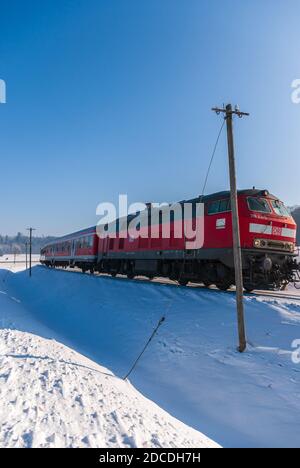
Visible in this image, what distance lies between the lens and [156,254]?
1728cm

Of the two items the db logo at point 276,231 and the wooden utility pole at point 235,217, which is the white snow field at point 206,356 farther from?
the db logo at point 276,231

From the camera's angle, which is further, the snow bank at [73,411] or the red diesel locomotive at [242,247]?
the red diesel locomotive at [242,247]

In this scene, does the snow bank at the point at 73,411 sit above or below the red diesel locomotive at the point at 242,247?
below

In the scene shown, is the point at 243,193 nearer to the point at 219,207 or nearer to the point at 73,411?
the point at 219,207

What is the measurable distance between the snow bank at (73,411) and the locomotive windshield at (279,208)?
28.2ft

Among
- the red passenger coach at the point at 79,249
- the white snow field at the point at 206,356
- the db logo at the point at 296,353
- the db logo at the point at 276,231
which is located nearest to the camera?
the white snow field at the point at 206,356

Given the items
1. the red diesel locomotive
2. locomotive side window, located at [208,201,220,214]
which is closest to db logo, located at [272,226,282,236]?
the red diesel locomotive

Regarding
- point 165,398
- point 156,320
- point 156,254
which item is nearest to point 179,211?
point 156,254

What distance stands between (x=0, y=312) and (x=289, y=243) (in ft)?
42.3

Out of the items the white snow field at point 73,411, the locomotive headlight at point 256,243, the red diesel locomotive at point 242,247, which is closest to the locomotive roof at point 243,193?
the red diesel locomotive at point 242,247

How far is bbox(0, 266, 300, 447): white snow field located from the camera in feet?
20.9

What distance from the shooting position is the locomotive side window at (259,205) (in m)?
12.5

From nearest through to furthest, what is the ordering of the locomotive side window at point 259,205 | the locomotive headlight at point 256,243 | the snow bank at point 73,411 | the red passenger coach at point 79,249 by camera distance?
the snow bank at point 73,411
the locomotive headlight at point 256,243
the locomotive side window at point 259,205
the red passenger coach at point 79,249
